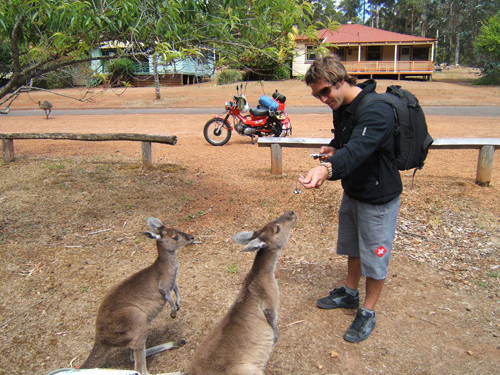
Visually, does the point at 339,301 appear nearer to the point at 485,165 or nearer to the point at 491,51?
the point at 485,165

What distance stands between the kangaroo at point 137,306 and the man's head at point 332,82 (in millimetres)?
1798

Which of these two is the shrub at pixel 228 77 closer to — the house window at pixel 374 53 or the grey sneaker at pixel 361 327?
the house window at pixel 374 53

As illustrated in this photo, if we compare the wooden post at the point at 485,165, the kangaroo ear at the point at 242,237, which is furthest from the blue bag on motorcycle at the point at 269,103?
the kangaroo ear at the point at 242,237

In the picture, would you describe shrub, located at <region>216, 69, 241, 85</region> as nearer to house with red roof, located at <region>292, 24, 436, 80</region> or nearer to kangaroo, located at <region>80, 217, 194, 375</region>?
house with red roof, located at <region>292, 24, 436, 80</region>

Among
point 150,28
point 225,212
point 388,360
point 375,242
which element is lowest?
Answer: point 388,360

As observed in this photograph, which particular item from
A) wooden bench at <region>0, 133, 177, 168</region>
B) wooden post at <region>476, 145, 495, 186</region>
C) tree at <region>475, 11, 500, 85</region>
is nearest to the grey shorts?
wooden post at <region>476, 145, 495, 186</region>

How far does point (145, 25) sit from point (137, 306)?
9.24 ft

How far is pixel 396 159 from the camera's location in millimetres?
2992

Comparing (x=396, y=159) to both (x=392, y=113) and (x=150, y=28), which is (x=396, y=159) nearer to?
(x=392, y=113)

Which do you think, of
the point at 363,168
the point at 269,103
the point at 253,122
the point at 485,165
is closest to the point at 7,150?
the point at 253,122

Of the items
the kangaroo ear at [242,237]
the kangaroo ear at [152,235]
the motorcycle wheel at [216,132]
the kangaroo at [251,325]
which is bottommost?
the kangaroo at [251,325]

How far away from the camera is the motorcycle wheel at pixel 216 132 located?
10.9 m

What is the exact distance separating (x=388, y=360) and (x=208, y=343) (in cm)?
154

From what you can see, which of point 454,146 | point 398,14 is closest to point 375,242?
point 454,146
